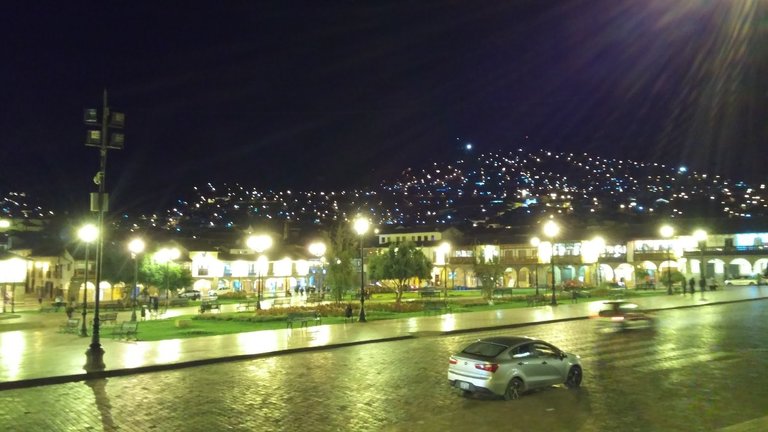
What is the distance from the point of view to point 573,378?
46.2 ft

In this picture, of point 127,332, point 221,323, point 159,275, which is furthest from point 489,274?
point 127,332

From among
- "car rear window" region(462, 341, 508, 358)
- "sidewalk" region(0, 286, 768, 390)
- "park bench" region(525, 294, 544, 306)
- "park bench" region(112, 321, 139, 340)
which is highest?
"car rear window" region(462, 341, 508, 358)

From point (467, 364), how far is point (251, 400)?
4.65 m

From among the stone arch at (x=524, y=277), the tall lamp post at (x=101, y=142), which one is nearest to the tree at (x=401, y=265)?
the tall lamp post at (x=101, y=142)

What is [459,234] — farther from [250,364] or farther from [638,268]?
[250,364]

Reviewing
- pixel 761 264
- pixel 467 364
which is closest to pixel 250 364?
pixel 467 364

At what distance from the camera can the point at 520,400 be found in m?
12.8

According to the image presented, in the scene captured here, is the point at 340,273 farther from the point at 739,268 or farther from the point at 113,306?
the point at 739,268

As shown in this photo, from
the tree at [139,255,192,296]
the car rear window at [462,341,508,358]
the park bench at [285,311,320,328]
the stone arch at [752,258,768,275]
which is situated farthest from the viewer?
the stone arch at [752,258,768,275]

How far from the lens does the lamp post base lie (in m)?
17.6

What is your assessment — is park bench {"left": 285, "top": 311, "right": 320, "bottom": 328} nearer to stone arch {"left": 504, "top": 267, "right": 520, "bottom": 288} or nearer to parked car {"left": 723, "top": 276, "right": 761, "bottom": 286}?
parked car {"left": 723, "top": 276, "right": 761, "bottom": 286}

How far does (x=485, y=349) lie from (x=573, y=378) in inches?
94.1

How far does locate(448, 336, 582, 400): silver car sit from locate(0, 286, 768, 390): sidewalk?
9.54 metres

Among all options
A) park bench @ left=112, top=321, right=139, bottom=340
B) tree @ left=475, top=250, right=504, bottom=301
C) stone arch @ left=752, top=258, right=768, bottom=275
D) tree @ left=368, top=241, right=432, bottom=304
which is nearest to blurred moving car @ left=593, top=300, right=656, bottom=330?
park bench @ left=112, top=321, right=139, bottom=340
